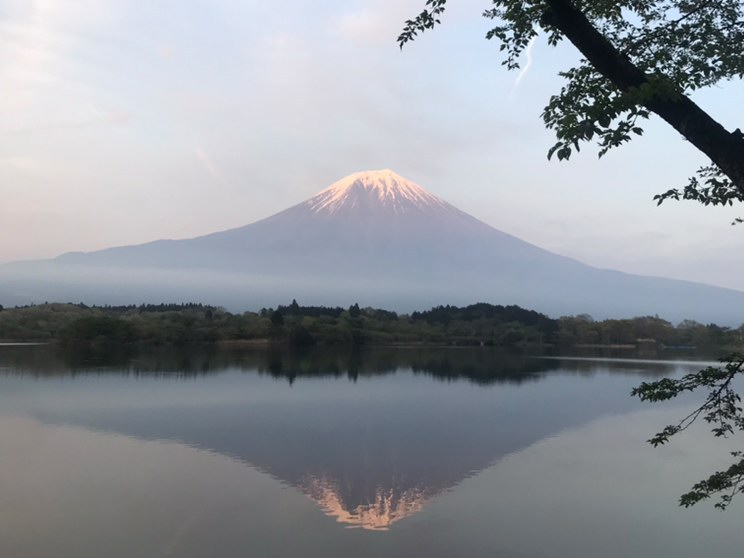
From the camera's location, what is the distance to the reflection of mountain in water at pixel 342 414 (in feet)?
25.4

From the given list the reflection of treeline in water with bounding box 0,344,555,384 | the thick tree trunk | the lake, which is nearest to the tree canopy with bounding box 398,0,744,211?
the thick tree trunk

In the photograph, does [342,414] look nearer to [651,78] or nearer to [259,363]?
[651,78]

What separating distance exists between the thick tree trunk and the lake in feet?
14.7

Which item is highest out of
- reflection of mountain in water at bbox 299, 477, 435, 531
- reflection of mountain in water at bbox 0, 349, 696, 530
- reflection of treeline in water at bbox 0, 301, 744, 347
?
reflection of treeline in water at bbox 0, 301, 744, 347

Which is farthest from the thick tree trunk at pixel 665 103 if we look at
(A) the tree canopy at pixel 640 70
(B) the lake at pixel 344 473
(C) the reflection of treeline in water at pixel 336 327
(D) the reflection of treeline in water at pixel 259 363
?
(C) the reflection of treeline in water at pixel 336 327

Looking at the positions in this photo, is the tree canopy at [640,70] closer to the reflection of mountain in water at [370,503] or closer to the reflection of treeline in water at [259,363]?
the reflection of mountain in water at [370,503]

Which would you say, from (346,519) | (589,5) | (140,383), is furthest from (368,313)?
(589,5)

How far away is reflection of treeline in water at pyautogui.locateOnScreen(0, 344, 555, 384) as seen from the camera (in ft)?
65.1

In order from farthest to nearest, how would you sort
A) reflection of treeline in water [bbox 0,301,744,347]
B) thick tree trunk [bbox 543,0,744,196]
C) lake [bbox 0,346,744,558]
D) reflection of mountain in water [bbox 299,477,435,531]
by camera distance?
reflection of treeline in water [bbox 0,301,744,347]
reflection of mountain in water [bbox 299,477,435,531]
lake [bbox 0,346,744,558]
thick tree trunk [bbox 543,0,744,196]

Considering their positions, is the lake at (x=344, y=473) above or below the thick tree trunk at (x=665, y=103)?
below

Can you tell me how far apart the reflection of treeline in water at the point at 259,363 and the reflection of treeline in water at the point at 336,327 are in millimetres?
1494

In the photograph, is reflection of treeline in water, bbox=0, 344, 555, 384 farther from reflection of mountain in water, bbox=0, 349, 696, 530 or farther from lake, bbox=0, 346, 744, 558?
lake, bbox=0, 346, 744, 558

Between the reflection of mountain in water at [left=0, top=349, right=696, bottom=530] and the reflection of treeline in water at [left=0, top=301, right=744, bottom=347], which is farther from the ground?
the reflection of treeline in water at [left=0, top=301, right=744, bottom=347]

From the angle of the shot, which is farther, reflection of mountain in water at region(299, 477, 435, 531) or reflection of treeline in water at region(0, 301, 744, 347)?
reflection of treeline in water at region(0, 301, 744, 347)
